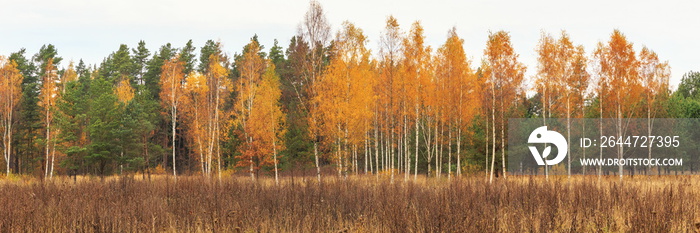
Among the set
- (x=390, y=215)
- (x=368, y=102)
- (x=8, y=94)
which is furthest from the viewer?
(x=8, y=94)

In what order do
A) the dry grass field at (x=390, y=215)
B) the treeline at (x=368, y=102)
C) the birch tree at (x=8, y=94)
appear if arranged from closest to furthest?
the dry grass field at (x=390, y=215), the treeline at (x=368, y=102), the birch tree at (x=8, y=94)

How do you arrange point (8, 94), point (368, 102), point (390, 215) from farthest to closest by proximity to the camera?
1. point (8, 94)
2. point (368, 102)
3. point (390, 215)

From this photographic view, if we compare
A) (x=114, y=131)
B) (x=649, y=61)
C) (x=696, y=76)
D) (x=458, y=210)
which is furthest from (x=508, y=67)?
(x=696, y=76)

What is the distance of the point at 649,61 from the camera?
31156mm

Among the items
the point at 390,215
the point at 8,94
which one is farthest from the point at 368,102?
the point at 8,94

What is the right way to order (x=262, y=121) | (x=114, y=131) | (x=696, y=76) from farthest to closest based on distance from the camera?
(x=696, y=76) → (x=114, y=131) → (x=262, y=121)

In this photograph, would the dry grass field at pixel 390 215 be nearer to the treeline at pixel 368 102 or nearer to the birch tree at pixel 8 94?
the treeline at pixel 368 102

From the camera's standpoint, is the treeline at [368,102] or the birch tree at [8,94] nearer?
the treeline at [368,102]

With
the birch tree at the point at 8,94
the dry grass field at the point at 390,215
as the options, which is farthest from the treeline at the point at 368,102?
the dry grass field at the point at 390,215

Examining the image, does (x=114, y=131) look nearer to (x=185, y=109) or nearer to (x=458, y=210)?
(x=185, y=109)

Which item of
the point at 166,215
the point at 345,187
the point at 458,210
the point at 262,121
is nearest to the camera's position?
the point at 458,210

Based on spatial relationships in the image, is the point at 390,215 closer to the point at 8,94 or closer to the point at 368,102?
the point at 368,102

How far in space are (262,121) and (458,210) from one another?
21935 mm

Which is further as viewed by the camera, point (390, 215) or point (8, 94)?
point (8, 94)
